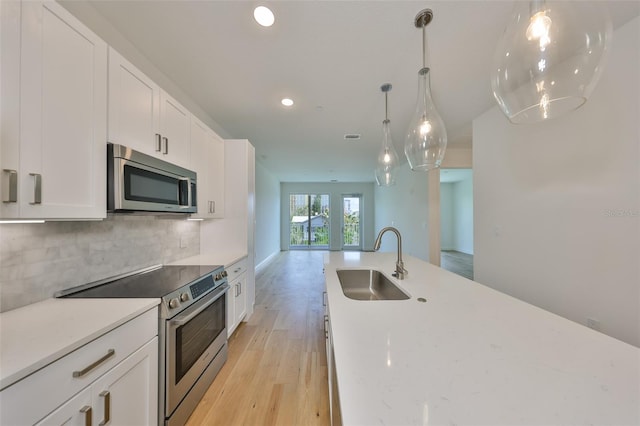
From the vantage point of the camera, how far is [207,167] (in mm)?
2447

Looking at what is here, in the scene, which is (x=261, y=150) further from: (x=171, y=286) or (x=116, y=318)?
(x=116, y=318)

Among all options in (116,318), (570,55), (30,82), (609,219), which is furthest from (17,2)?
(609,219)

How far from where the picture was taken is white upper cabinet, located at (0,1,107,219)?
90cm

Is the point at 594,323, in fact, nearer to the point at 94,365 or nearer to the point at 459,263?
the point at 94,365

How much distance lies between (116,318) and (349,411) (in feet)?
3.75

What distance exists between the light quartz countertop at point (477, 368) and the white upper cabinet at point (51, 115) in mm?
1394

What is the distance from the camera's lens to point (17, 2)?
917 millimetres

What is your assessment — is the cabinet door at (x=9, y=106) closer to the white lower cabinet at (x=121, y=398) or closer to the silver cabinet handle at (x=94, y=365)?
the silver cabinet handle at (x=94, y=365)

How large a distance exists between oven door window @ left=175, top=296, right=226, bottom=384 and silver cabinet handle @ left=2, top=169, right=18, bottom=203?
0.98m

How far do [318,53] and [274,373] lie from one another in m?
2.75

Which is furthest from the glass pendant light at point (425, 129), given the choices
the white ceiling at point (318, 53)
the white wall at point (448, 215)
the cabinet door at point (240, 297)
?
the white wall at point (448, 215)

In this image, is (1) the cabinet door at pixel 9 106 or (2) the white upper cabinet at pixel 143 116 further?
(2) the white upper cabinet at pixel 143 116

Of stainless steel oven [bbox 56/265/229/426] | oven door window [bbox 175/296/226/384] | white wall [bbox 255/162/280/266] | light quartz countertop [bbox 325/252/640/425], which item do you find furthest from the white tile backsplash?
white wall [bbox 255/162/280/266]

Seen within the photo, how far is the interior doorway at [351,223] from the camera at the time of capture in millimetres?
8828
